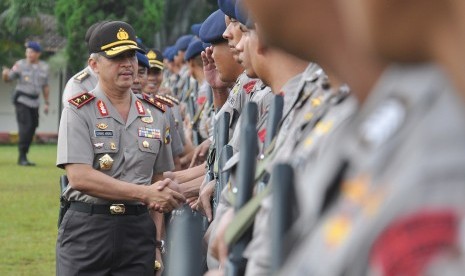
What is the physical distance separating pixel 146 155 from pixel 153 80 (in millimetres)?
5222

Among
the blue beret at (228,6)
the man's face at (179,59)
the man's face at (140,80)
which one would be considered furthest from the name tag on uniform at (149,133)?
the man's face at (179,59)

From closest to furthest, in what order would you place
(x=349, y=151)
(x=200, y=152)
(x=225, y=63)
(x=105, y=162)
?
1. (x=349, y=151)
2. (x=105, y=162)
3. (x=225, y=63)
4. (x=200, y=152)

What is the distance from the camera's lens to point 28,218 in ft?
49.1

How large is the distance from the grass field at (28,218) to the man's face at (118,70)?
3.96 metres

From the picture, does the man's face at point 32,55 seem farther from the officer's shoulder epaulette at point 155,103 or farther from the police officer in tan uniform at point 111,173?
the police officer in tan uniform at point 111,173

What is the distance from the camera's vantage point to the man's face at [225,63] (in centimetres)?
691

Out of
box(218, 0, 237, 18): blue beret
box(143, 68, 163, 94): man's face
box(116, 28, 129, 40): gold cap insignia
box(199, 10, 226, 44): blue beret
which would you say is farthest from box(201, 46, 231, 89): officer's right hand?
box(143, 68, 163, 94): man's face

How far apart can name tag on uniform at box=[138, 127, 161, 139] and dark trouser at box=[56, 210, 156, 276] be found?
0.44 metres

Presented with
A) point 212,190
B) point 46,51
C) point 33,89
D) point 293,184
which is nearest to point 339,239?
point 293,184

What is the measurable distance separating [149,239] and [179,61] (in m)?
12.1

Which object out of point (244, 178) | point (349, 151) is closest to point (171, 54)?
point (244, 178)

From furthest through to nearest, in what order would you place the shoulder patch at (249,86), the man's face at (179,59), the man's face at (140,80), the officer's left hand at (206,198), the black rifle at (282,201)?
the man's face at (179,59) < the man's face at (140,80) < the shoulder patch at (249,86) < the officer's left hand at (206,198) < the black rifle at (282,201)

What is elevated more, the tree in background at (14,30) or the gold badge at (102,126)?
the tree in background at (14,30)

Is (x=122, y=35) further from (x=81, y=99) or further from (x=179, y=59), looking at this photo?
(x=179, y=59)
